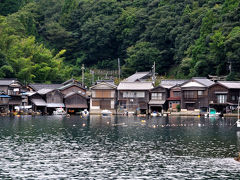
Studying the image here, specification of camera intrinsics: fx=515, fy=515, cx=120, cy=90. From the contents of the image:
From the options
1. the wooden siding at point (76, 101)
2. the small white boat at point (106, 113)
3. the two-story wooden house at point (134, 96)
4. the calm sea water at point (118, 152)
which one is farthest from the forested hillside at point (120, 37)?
the calm sea water at point (118, 152)

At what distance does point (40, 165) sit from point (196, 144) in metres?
17.0

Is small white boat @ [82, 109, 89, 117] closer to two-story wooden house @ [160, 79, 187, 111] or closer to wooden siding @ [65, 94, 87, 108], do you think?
wooden siding @ [65, 94, 87, 108]

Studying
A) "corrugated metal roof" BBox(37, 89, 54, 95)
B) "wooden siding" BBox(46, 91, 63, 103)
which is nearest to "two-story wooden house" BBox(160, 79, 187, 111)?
"wooden siding" BBox(46, 91, 63, 103)

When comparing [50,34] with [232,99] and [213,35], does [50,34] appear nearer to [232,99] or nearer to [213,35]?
[213,35]

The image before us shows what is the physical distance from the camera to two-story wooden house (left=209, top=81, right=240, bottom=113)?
87425 millimetres

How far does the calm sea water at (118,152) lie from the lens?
110 ft

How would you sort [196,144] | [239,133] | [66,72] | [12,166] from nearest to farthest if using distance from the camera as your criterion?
[12,166] → [196,144] → [239,133] → [66,72]

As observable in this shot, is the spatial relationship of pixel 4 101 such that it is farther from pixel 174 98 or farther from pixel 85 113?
pixel 174 98

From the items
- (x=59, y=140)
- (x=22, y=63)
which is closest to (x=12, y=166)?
(x=59, y=140)

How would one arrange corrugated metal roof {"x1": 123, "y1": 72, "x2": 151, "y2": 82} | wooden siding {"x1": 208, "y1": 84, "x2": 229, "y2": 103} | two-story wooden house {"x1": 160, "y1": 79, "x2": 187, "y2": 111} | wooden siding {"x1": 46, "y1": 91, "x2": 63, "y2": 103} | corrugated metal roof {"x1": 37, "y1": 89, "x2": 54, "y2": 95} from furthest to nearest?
corrugated metal roof {"x1": 123, "y1": 72, "x2": 151, "y2": 82}
wooden siding {"x1": 46, "y1": 91, "x2": 63, "y2": 103}
corrugated metal roof {"x1": 37, "y1": 89, "x2": 54, "y2": 95}
two-story wooden house {"x1": 160, "y1": 79, "x2": 187, "y2": 111}
wooden siding {"x1": 208, "y1": 84, "x2": 229, "y2": 103}

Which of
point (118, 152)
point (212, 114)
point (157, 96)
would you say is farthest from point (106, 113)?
point (118, 152)

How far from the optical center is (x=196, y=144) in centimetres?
4734

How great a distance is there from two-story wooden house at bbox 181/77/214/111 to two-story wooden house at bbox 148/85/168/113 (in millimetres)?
3614

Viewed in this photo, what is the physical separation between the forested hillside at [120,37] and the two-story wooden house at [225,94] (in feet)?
17.7
